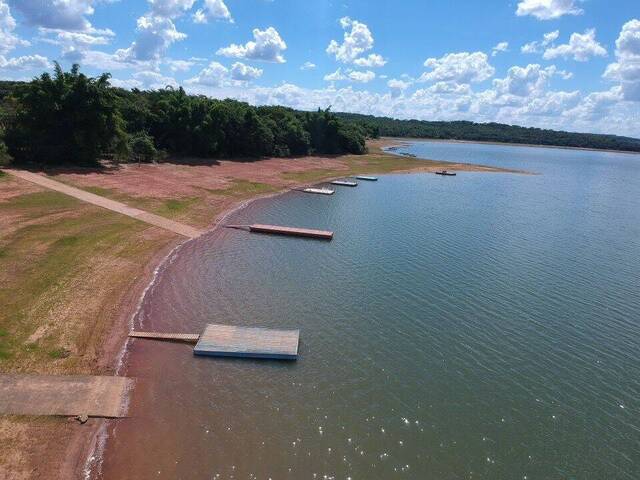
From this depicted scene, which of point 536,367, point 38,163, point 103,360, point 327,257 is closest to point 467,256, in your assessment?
point 327,257

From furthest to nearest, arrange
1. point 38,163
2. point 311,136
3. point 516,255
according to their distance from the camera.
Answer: point 311,136
point 38,163
point 516,255

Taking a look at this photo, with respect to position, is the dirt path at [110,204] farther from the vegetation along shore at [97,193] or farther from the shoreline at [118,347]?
the shoreline at [118,347]

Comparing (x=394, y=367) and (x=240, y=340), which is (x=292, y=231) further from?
(x=394, y=367)

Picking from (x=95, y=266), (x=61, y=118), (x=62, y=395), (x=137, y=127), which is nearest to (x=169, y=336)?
(x=62, y=395)

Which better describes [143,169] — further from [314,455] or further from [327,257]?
[314,455]

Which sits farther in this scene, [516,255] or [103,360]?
[516,255]

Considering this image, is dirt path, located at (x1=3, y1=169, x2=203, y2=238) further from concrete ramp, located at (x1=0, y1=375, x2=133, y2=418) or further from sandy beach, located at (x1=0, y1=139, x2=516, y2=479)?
concrete ramp, located at (x1=0, y1=375, x2=133, y2=418)
